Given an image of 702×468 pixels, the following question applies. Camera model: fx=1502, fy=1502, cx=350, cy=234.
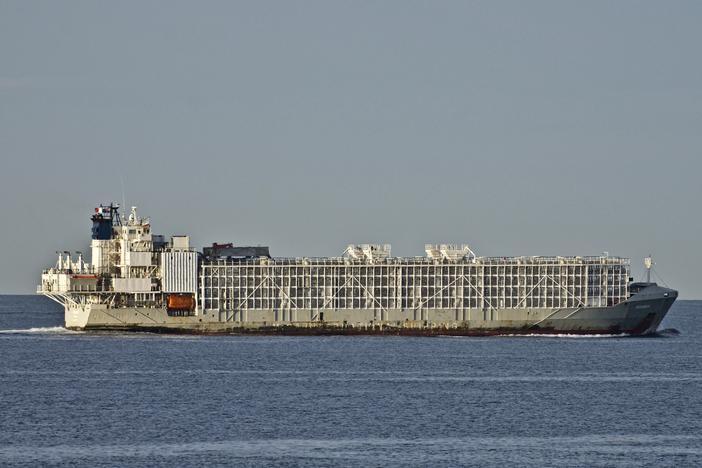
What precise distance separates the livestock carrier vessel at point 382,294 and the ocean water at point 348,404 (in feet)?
34.2

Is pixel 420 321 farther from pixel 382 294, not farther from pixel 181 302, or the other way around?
pixel 181 302

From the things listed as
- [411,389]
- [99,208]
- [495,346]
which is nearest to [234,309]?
[99,208]

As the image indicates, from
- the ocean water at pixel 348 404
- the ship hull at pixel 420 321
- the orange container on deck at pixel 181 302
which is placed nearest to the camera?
the ocean water at pixel 348 404

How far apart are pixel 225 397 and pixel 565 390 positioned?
23.3 m

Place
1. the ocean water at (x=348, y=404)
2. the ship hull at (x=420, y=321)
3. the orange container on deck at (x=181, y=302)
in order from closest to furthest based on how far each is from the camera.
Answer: the ocean water at (x=348, y=404), the orange container on deck at (x=181, y=302), the ship hull at (x=420, y=321)

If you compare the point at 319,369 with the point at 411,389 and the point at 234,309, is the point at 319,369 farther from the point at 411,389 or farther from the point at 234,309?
the point at 234,309

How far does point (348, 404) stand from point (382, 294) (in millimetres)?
59633

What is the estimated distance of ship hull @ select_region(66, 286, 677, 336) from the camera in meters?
151

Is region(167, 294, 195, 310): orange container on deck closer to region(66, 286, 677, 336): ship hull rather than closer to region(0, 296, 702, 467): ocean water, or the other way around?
region(66, 286, 677, 336): ship hull

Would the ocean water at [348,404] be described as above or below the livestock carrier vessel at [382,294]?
below

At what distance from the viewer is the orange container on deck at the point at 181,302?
15038 cm

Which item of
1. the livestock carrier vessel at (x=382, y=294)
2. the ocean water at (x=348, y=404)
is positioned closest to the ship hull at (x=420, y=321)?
the livestock carrier vessel at (x=382, y=294)

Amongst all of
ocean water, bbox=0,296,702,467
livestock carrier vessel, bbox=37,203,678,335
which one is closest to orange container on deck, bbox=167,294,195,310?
livestock carrier vessel, bbox=37,203,678,335

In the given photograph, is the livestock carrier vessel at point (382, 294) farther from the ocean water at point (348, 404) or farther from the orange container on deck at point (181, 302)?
the ocean water at point (348, 404)
